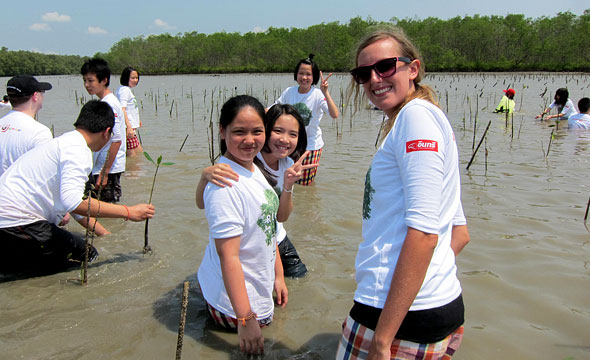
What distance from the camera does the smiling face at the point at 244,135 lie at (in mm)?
2365

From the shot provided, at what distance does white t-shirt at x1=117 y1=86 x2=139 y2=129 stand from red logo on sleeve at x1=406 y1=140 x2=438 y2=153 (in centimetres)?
700

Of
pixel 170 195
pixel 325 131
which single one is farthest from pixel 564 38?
pixel 170 195

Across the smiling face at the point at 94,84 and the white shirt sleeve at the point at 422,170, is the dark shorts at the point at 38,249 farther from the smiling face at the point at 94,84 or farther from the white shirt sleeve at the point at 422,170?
the white shirt sleeve at the point at 422,170

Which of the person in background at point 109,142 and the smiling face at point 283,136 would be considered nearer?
the smiling face at point 283,136

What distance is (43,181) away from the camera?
3.46 m

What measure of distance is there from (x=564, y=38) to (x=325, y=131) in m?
65.2

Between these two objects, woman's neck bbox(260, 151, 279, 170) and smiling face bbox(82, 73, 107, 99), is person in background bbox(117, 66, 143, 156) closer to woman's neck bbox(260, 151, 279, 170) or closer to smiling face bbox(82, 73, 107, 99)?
smiling face bbox(82, 73, 107, 99)

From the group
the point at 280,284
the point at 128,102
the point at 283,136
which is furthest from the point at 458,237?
the point at 128,102

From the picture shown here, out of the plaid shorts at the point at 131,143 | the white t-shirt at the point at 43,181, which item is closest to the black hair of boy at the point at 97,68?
the plaid shorts at the point at 131,143

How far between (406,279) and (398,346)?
0.31m

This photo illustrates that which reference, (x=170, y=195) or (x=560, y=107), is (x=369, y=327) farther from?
(x=560, y=107)

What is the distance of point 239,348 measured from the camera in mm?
2652

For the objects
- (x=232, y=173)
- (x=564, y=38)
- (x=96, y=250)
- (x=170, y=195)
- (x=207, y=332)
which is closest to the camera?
(x=232, y=173)

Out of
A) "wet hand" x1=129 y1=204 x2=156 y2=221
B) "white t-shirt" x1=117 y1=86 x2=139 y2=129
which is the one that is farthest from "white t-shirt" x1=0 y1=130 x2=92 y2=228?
"white t-shirt" x1=117 y1=86 x2=139 y2=129
